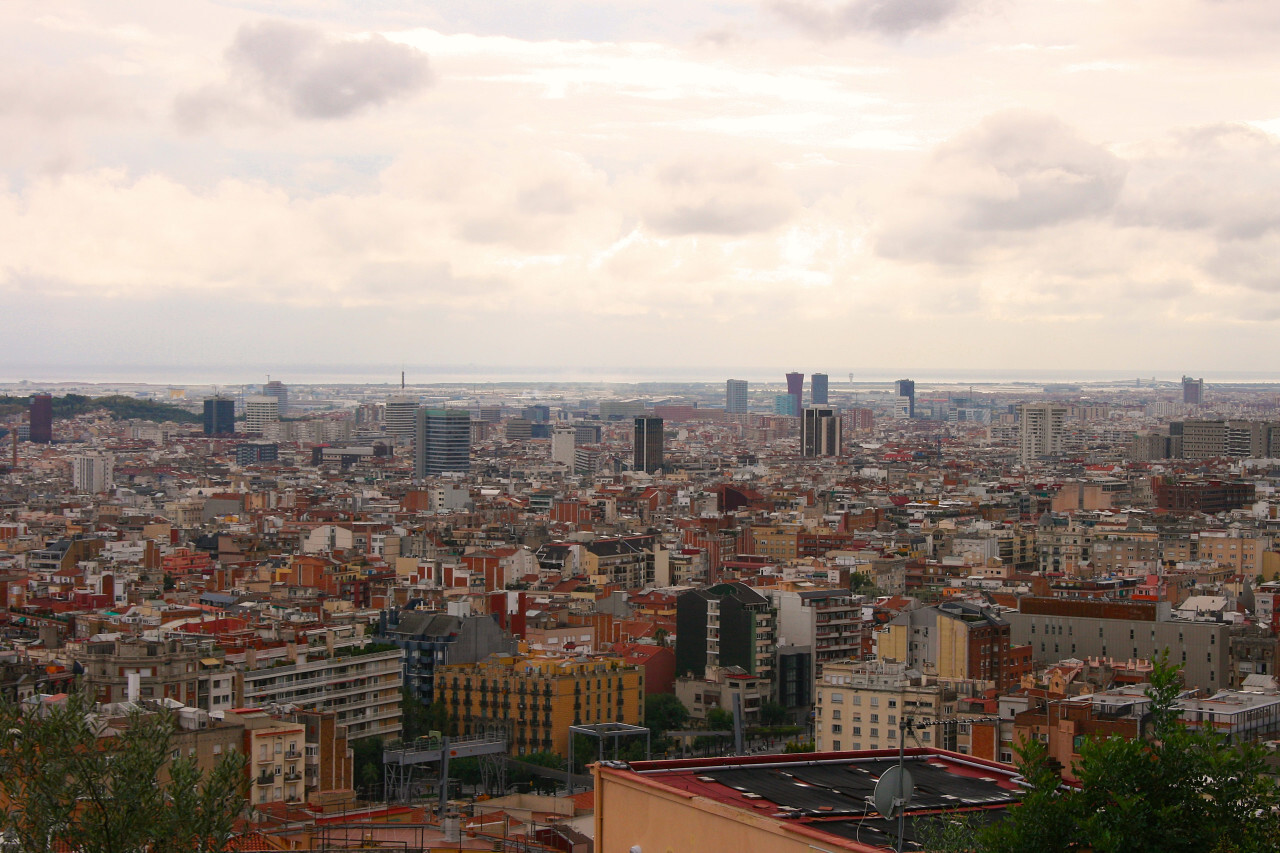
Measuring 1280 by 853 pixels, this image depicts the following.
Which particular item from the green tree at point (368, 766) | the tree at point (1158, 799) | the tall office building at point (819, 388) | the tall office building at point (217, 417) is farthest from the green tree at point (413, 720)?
the tall office building at point (819, 388)

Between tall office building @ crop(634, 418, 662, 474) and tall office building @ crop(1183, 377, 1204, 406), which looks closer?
tall office building @ crop(634, 418, 662, 474)

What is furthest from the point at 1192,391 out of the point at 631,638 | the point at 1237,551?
the point at 631,638

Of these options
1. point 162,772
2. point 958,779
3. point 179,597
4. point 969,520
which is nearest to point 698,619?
point 179,597

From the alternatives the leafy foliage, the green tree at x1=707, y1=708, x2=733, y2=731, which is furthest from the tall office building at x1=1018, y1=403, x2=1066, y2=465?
the green tree at x1=707, y1=708, x2=733, y2=731

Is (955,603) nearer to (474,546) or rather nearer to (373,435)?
(474,546)

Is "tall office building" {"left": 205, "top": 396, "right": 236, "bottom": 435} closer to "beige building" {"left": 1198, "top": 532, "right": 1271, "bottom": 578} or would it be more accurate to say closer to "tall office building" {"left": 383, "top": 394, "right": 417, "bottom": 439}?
"tall office building" {"left": 383, "top": 394, "right": 417, "bottom": 439}

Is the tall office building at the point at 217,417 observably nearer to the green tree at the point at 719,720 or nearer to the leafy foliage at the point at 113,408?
the leafy foliage at the point at 113,408

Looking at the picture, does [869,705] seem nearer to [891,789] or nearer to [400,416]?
[891,789]
